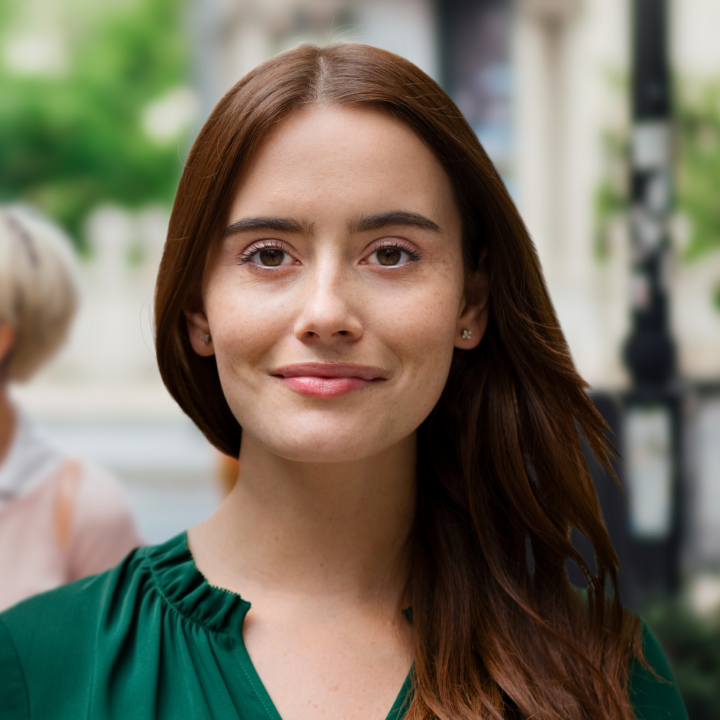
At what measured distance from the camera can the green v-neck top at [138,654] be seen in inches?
54.9

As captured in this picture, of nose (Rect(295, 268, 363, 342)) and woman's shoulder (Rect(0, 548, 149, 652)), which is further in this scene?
woman's shoulder (Rect(0, 548, 149, 652))

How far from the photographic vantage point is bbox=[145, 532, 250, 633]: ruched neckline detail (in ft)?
4.86

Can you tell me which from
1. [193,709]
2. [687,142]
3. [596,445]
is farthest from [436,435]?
[687,142]

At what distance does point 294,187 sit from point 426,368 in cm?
36

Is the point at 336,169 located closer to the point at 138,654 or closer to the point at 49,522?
the point at 138,654

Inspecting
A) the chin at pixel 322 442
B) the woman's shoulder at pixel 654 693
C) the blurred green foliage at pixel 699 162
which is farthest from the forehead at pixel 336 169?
the blurred green foliage at pixel 699 162

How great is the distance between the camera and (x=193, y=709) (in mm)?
1374

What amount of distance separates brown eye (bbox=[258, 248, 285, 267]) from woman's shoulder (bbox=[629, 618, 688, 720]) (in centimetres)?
97

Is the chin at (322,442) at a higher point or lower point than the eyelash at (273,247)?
lower

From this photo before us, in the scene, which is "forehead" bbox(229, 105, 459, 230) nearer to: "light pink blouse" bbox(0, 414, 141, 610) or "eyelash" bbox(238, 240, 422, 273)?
"eyelash" bbox(238, 240, 422, 273)

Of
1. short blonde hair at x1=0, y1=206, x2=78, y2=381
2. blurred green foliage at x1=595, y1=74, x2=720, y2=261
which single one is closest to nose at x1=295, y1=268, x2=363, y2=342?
short blonde hair at x1=0, y1=206, x2=78, y2=381

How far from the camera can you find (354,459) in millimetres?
1429

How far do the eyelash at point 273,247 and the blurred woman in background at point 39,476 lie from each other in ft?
3.21

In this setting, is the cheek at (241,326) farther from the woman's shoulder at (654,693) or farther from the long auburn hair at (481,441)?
the woman's shoulder at (654,693)
